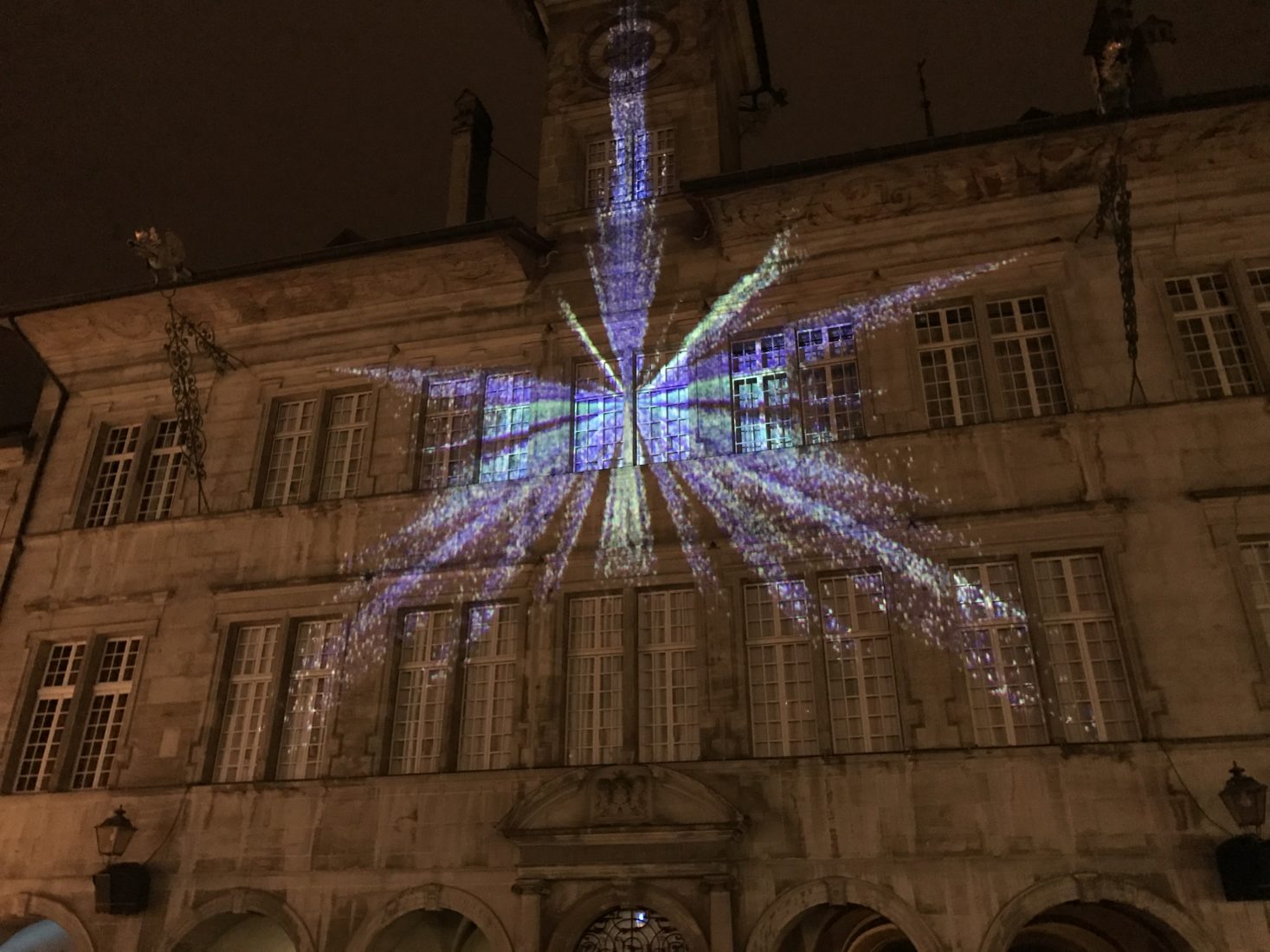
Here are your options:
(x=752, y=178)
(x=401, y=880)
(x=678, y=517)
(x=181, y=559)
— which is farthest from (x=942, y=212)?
(x=181, y=559)

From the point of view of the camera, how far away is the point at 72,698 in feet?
45.5

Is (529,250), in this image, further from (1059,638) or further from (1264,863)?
(1264,863)

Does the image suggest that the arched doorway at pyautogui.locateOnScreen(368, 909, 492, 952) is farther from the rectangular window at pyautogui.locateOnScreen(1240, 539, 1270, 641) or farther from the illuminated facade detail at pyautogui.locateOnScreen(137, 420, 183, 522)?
the rectangular window at pyautogui.locateOnScreen(1240, 539, 1270, 641)

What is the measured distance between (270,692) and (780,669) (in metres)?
6.50

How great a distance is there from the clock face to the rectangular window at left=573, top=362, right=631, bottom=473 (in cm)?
529

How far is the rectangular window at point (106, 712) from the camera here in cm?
1352

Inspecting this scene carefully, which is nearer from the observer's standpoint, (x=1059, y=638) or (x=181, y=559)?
(x=1059, y=638)

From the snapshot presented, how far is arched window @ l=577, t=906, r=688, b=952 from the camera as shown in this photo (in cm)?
1070

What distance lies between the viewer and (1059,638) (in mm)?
10766

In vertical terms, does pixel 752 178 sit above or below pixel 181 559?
above

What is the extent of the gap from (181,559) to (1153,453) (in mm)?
12488

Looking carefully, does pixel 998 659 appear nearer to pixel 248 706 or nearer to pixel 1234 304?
pixel 1234 304

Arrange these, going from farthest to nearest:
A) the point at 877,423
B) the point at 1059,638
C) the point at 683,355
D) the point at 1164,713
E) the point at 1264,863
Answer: the point at 683,355 < the point at 877,423 < the point at 1059,638 < the point at 1164,713 < the point at 1264,863

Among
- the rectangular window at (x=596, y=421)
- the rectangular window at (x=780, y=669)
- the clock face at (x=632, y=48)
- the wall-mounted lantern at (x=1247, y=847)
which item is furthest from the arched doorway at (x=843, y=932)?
the clock face at (x=632, y=48)
